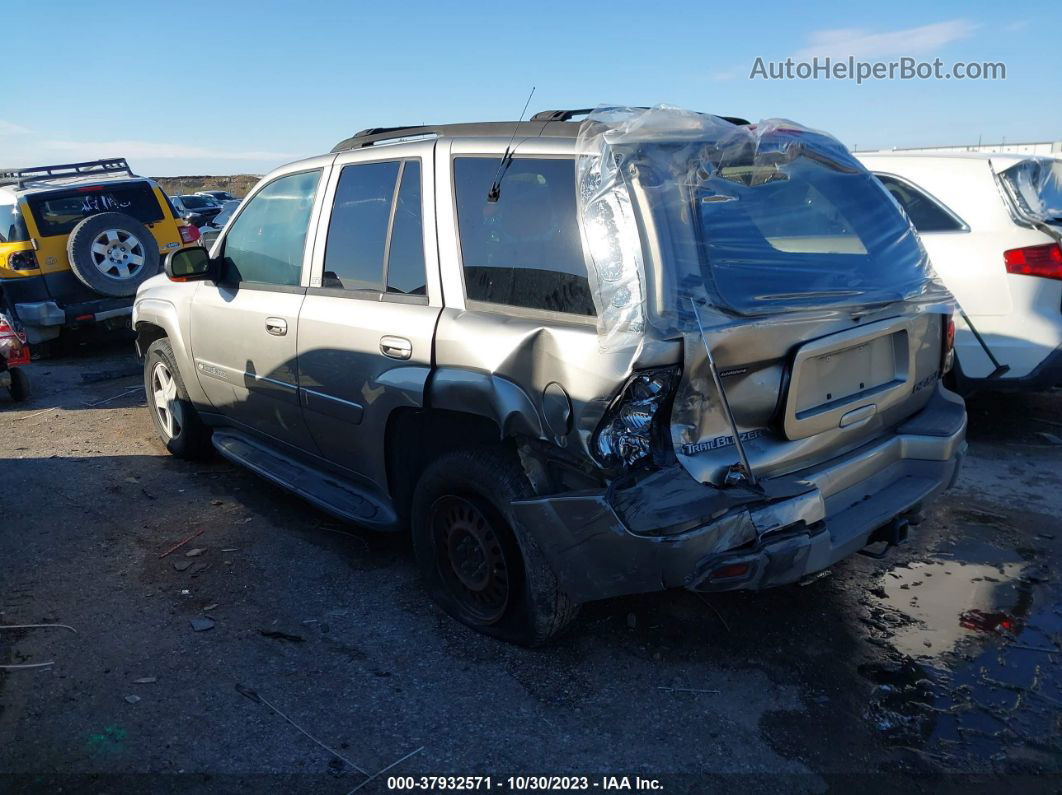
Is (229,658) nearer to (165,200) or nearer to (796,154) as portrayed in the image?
(796,154)

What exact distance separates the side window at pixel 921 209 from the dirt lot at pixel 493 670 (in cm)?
190

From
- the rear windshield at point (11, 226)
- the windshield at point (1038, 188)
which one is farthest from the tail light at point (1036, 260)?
the rear windshield at point (11, 226)

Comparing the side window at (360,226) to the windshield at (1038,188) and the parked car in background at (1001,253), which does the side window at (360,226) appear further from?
the windshield at (1038,188)

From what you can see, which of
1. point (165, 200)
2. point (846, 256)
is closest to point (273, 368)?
point (846, 256)

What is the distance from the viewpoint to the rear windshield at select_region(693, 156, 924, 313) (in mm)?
2797

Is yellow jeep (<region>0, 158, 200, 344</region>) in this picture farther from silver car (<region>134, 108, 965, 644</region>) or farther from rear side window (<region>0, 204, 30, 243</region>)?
silver car (<region>134, 108, 965, 644</region>)

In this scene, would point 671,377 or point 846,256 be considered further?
point 846,256

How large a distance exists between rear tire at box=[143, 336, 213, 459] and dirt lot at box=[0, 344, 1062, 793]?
95cm

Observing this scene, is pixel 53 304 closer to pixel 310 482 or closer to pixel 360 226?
pixel 310 482

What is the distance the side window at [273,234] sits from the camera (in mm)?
4172

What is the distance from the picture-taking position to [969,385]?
5414 mm

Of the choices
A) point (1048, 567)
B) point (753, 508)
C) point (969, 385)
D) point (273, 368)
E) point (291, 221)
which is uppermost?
point (291, 221)

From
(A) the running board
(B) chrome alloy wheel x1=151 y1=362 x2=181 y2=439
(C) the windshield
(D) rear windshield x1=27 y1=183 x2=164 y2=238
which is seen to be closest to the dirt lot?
(A) the running board

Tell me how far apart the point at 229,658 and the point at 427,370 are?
138cm
